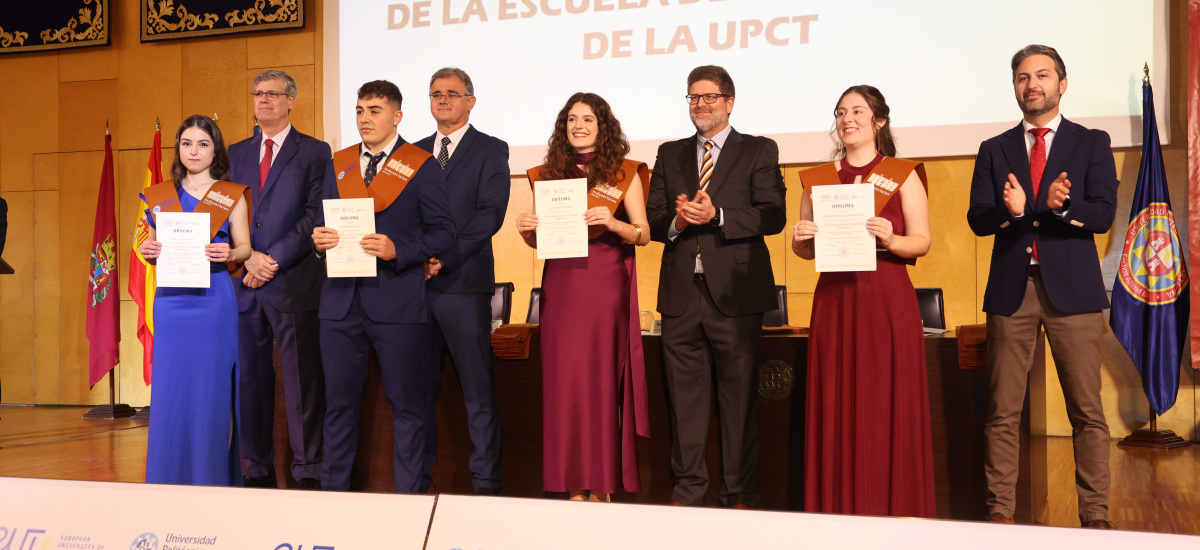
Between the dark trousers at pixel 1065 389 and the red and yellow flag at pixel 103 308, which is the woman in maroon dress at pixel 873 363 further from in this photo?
the red and yellow flag at pixel 103 308

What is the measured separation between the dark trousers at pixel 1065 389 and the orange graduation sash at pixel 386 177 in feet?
6.58

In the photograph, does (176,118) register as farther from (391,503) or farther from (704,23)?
(391,503)

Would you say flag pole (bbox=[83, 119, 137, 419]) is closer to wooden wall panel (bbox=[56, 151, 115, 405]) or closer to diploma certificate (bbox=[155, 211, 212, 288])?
wooden wall panel (bbox=[56, 151, 115, 405])

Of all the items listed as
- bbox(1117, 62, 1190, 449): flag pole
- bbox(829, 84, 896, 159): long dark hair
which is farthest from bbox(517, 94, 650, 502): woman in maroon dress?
bbox(1117, 62, 1190, 449): flag pole

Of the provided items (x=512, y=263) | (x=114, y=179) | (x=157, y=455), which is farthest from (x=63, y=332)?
(x=157, y=455)

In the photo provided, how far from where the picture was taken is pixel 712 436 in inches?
124

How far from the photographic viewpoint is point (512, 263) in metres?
6.23

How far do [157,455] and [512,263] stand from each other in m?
3.42

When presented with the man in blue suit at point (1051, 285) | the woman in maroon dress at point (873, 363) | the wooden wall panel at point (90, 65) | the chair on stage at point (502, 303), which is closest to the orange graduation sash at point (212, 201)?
the woman in maroon dress at point (873, 363)

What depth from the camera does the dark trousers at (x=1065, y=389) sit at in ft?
9.02

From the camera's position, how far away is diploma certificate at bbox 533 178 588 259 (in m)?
2.81

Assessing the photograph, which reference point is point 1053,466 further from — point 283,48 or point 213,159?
point 283,48

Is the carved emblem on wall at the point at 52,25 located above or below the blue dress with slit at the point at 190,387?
above

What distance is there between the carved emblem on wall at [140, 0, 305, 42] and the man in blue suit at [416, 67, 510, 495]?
3.76 metres
